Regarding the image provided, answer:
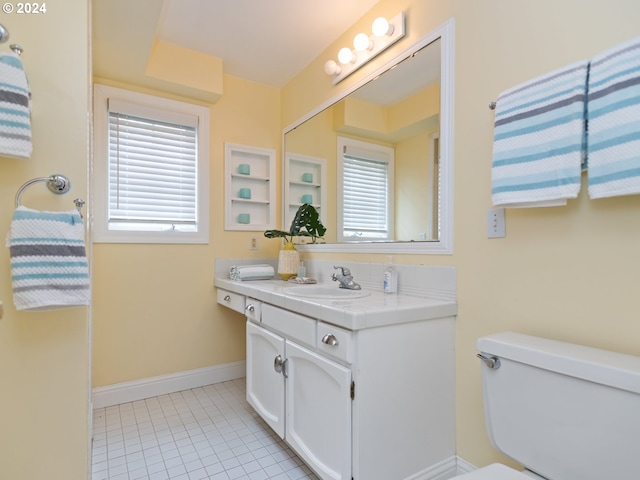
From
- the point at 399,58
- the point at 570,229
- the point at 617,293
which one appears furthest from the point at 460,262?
the point at 399,58

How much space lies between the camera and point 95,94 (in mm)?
2207

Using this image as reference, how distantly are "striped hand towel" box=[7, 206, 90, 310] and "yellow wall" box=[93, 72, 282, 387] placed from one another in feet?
4.32

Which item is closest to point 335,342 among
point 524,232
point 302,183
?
point 524,232

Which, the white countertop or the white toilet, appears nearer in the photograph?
the white toilet

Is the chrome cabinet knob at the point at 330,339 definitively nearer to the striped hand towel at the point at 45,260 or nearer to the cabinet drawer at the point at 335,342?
the cabinet drawer at the point at 335,342

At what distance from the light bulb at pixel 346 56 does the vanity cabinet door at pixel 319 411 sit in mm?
1671

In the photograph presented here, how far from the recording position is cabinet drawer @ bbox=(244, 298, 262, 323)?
1867 millimetres

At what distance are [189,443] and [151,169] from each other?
175 centimetres

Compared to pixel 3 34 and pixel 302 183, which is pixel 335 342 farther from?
pixel 302 183

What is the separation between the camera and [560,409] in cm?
96

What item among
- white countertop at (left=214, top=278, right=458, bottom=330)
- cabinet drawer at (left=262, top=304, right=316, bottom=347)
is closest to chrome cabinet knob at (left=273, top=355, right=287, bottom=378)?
cabinet drawer at (left=262, top=304, right=316, bottom=347)

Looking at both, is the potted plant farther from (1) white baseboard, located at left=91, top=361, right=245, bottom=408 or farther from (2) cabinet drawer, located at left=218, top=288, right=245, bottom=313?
(1) white baseboard, located at left=91, top=361, right=245, bottom=408

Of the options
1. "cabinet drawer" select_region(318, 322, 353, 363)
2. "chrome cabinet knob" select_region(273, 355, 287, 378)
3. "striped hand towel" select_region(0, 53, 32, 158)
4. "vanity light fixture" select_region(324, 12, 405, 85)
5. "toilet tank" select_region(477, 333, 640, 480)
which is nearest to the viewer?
"toilet tank" select_region(477, 333, 640, 480)

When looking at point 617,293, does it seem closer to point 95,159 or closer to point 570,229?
point 570,229
